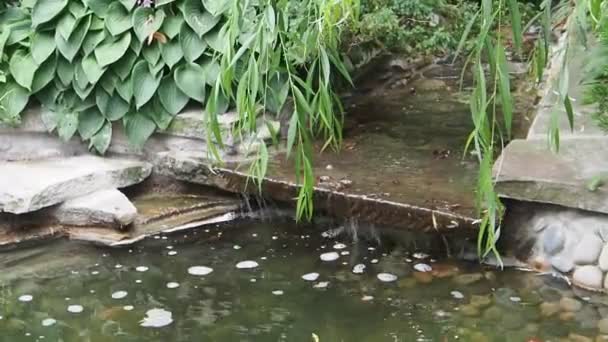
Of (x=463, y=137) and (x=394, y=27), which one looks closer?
(x=463, y=137)

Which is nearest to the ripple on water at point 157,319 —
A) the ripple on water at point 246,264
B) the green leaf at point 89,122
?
the ripple on water at point 246,264

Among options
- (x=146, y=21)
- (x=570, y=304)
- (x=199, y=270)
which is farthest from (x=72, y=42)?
(x=570, y=304)

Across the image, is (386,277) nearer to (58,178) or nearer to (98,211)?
(98,211)

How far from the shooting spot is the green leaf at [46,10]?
14.5 feet

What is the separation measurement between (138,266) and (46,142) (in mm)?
1188

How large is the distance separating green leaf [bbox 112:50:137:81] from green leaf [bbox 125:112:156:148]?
0.24 m

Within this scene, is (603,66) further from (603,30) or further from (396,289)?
(396,289)

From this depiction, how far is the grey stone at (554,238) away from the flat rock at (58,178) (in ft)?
6.80

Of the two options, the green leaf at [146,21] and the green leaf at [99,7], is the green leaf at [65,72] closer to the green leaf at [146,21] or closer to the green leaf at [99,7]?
the green leaf at [99,7]

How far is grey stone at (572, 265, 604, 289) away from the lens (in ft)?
10.8

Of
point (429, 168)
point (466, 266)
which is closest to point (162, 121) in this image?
point (429, 168)

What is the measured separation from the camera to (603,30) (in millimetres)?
3188

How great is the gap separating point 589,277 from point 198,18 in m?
2.36

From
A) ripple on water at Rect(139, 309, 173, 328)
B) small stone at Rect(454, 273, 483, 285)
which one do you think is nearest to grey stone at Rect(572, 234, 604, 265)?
small stone at Rect(454, 273, 483, 285)
